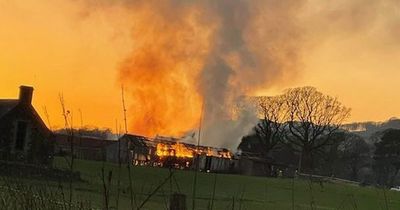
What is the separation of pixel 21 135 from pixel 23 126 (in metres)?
0.90

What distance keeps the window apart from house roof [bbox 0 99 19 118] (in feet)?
4.72

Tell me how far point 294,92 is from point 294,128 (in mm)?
7076

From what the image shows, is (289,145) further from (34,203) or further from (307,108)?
(34,203)

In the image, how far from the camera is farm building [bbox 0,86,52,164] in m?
45.0

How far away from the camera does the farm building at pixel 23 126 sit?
4500 centimetres

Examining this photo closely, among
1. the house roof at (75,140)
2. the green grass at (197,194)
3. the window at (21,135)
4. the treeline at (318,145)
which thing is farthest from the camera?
the treeline at (318,145)

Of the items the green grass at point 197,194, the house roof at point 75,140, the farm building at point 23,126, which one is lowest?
the green grass at point 197,194

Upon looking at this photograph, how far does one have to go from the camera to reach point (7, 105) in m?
47.4

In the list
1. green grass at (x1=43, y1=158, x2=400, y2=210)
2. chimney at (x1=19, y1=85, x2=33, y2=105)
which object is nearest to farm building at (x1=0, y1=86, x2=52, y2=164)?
chimney at (x1=19, y1=85, x2=33, y2=105)

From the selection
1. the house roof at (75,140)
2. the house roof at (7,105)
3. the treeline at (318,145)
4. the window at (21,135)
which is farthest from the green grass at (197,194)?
the treeline at (318,145)

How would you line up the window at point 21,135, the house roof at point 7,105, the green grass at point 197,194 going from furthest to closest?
the house roof at point 7,105
the window at point 21,135
the green grass at point 197,194

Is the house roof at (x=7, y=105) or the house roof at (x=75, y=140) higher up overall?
the house roof at (x=7, y=105)

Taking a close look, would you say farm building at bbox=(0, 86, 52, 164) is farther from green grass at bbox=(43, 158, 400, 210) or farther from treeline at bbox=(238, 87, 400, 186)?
treeline at bbox=(238, 87, 400, 186)

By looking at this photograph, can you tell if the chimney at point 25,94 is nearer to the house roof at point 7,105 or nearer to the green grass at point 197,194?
the house roof at point 7,105
